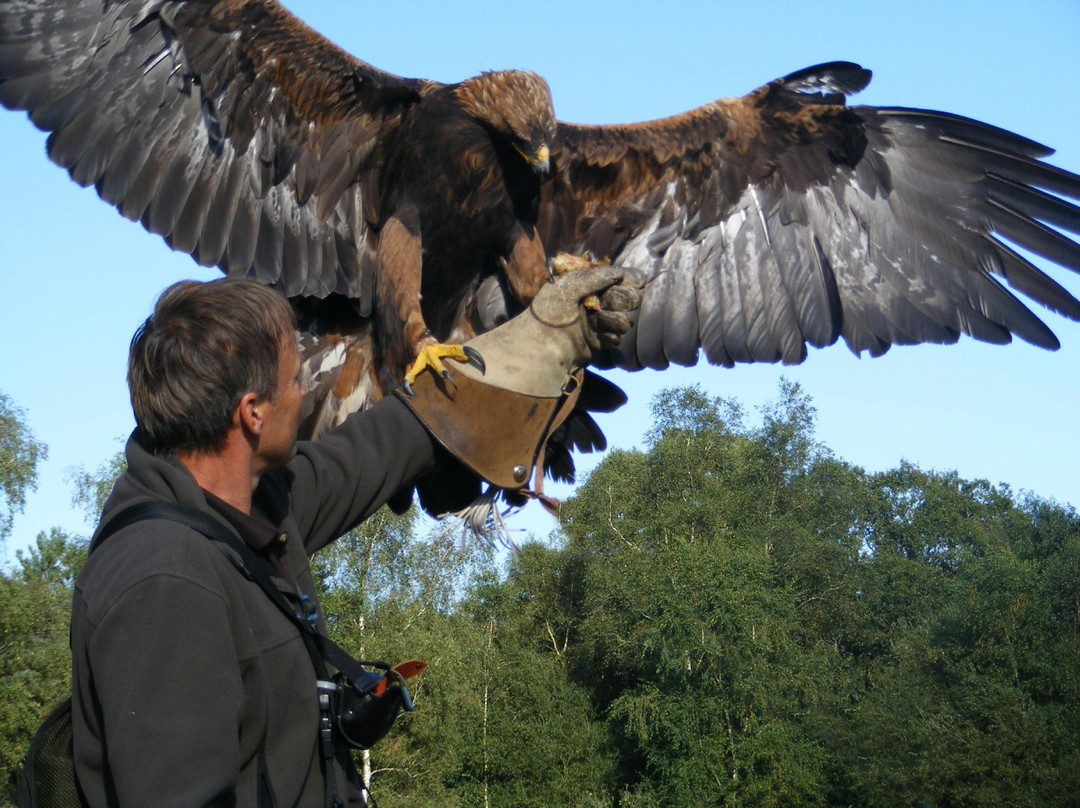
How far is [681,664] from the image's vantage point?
27.5 meters

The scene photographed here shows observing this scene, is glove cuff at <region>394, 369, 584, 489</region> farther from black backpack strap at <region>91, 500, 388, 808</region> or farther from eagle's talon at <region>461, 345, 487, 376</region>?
black backpack strap at <region>91, 500, 388, 808</region>

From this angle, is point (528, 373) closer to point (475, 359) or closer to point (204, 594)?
point (475, 359)

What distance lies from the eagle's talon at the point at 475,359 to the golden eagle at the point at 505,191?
62 cm

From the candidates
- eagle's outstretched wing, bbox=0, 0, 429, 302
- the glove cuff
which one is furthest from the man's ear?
eagle's outstretched wing, bbox=0, 0, 429, 302

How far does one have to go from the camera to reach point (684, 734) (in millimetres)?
27125

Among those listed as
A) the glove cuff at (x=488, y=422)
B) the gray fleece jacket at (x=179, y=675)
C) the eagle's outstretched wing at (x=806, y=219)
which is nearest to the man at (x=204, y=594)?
the gray fleece jacket at (x=179, y=675)

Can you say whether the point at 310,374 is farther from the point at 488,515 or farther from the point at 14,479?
the point at 14,479

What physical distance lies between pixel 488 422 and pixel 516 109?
1846mm

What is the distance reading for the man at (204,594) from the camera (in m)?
1.55

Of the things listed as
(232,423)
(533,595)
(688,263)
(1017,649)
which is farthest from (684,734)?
(232,423)

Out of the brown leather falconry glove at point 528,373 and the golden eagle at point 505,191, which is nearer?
Answer: the brown leather falconry glove at point 528,373

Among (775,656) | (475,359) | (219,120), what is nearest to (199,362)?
(475,359)

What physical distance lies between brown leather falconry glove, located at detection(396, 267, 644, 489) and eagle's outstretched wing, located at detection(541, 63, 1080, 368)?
1371 mm

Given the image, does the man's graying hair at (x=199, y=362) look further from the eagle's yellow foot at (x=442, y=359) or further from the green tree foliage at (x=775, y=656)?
the green tree foliage at (x=775, y=656)
